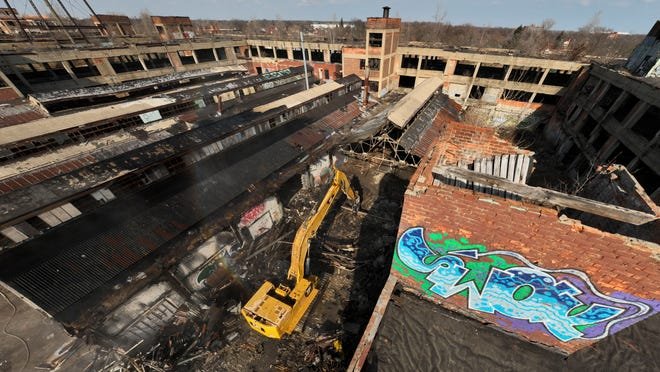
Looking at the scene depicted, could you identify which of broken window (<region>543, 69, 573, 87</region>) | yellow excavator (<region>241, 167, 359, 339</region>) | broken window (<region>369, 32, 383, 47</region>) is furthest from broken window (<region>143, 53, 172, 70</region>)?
broken window (<region>543, 69, 573, 87</region>)

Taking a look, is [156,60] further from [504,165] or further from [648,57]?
[648,57]

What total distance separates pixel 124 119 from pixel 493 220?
21187 mm

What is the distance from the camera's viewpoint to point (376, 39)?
27266mm

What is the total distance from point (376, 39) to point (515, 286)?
28.6 meters

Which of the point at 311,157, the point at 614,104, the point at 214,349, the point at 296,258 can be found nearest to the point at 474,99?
the point at 614,104

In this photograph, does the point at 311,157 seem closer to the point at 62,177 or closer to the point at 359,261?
the point at 359,261

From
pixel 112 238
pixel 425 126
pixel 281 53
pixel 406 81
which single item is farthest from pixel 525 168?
pixel 281 53

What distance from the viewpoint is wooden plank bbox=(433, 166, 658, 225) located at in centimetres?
531

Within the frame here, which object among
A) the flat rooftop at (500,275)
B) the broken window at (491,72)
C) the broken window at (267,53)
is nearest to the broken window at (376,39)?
the broken window at (491,72)

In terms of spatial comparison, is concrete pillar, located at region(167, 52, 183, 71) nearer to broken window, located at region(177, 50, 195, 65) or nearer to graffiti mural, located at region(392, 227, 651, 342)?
broken window, located at region(177, 50, 195, 65)

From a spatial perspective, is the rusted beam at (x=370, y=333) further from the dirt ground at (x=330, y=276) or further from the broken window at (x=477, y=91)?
the broken window at (x=477, y=91)

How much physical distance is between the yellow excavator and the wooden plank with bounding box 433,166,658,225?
574 centimetres

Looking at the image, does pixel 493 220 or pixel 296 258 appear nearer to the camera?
pixel 493 220

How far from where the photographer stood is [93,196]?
971cm
